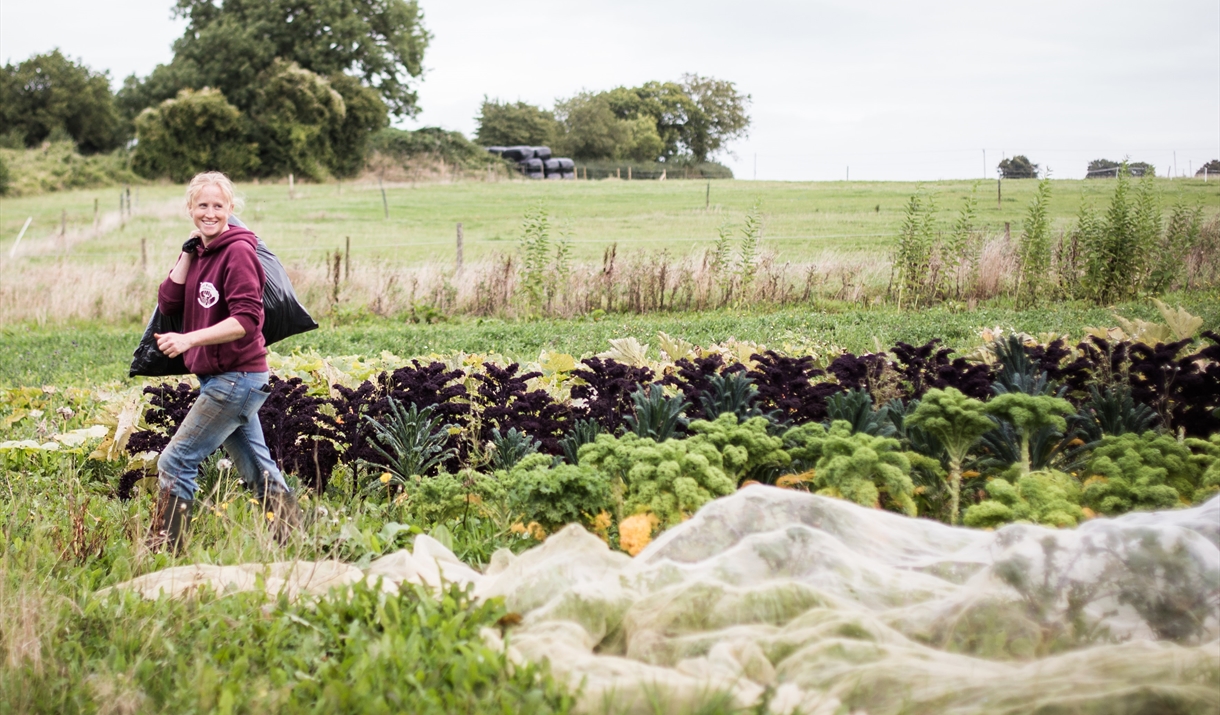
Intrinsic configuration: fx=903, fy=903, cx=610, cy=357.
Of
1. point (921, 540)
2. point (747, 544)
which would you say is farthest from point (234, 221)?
point (921, 540)

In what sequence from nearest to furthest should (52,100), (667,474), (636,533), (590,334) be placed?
1. (636,533)
2. (667,474)
3. (590,334)
4. (52,100)

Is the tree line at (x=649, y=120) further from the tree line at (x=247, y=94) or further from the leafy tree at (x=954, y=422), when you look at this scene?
the leafy tree at (x=954, y=422)

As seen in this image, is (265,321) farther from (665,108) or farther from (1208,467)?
(665,108)

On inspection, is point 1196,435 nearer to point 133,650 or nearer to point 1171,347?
point 1171,347

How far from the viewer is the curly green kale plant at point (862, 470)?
10.1 feet

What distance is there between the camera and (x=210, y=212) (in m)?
3.75

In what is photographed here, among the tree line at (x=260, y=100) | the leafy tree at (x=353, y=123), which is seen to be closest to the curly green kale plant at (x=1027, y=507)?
the tree line at (x=260, y=100)

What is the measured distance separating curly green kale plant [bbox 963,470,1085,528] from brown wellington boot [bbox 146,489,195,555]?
3.06 meters

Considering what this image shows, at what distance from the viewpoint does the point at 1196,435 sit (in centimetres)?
382

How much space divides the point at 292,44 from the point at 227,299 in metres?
55.6

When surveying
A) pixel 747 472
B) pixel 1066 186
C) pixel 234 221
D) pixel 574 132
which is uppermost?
pixel 574 132

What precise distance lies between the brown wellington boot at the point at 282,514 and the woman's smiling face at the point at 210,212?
45.3 inches

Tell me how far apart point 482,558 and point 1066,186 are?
29302 mm

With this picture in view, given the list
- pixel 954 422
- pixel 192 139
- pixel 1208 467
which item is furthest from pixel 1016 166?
pixel 192 139
